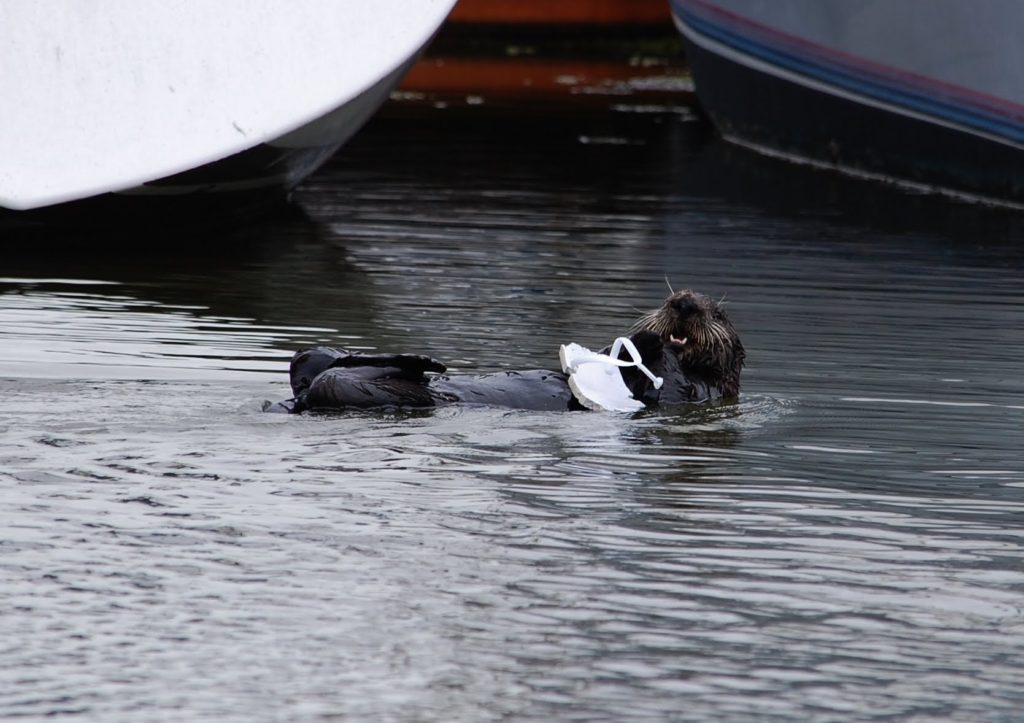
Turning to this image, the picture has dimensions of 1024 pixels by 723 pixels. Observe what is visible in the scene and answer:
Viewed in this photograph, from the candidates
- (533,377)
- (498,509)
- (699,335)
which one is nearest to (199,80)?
(533,377)

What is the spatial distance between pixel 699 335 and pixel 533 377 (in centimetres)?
71

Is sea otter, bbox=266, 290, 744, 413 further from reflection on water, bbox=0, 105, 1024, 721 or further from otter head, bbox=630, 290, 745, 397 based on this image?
reflection on water, bbox=0, 105, 1024, 721

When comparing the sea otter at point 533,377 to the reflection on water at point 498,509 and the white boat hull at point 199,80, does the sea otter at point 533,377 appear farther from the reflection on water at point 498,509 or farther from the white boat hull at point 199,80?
the white boat hull at point 199,80

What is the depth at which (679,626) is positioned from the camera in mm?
5113

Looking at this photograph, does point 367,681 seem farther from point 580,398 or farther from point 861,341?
point 861,341

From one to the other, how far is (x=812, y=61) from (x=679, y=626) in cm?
1484

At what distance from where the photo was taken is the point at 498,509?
6246mm

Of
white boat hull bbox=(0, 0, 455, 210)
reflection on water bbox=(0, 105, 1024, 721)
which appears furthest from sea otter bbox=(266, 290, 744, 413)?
white boat hull bbox=(0, 0, 455, 210)

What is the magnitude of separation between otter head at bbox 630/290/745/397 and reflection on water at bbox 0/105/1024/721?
203 millimetres

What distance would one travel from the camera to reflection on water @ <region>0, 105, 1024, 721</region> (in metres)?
4.72

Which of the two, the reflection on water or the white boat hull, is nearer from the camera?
the reflection on water

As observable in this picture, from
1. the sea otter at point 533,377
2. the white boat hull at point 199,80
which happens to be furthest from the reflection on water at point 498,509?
the white boat hull at point 199,80

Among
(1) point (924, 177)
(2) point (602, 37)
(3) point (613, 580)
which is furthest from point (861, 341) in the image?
(2) point (602, 37)

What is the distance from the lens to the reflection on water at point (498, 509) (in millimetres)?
4723
